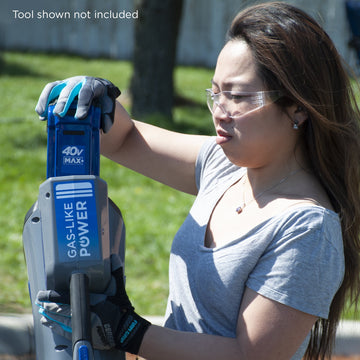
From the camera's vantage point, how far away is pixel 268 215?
1.84 meters

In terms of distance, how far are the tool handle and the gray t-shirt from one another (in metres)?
0.43

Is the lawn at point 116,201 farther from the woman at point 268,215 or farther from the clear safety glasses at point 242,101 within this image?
the clear safety glasses at point 242,101

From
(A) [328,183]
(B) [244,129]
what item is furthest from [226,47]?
(A) [328,183]

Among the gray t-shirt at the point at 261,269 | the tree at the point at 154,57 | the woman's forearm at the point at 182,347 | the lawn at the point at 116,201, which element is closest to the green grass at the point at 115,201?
the lawn at the point at 116,201

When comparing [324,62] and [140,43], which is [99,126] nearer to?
[324,62]

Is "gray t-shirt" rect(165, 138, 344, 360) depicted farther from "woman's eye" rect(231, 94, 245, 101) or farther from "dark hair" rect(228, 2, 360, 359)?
"woman's eye" rect(231, 94, 245, 101)

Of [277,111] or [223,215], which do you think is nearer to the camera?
[277,111]

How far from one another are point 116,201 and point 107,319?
425cm

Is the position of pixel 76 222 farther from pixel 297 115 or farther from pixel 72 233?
pixel 297 115

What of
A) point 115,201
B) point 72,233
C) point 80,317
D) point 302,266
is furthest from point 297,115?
point 115,201

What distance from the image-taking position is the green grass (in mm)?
4414

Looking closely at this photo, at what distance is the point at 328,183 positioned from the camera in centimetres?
193

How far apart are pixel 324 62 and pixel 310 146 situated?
27 cm

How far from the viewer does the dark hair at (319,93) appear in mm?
1793
